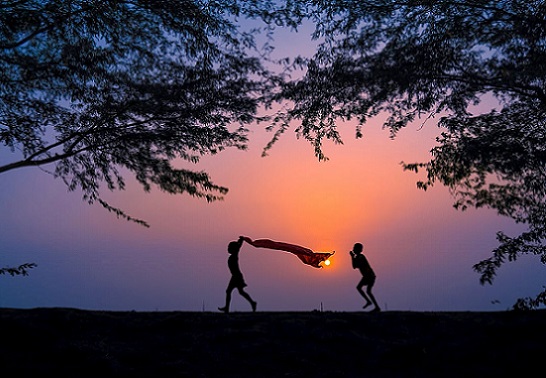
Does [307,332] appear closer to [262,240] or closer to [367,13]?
[262,240]

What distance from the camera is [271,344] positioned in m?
13.2

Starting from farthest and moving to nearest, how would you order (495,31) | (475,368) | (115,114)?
(115,114) < (495,31) < (475,368)

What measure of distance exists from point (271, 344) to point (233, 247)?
4164mm

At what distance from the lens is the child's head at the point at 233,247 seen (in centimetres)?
1681

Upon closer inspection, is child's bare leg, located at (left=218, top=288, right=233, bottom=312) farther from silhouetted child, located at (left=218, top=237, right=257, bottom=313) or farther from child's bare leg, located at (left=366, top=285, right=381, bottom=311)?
child's bare leg, located at (left=366, top=285, right=381, bottom=311)

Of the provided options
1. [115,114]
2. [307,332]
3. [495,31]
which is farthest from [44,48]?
[495,31]

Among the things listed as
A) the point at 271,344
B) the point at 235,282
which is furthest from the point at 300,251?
the point at 271,344

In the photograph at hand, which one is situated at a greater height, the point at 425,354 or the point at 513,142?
the point at 513,142

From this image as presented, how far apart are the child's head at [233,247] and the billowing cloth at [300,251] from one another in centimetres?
83

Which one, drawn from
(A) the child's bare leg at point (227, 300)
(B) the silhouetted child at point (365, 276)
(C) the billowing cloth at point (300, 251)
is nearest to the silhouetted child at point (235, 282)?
(A) the child's bare leg at point (227, 300)

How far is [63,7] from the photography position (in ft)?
49.3

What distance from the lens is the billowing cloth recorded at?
17.9m

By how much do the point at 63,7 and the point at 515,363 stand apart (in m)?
13.5

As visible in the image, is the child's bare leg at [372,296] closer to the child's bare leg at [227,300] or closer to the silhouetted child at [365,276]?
the silhouetted child at [365,276]
